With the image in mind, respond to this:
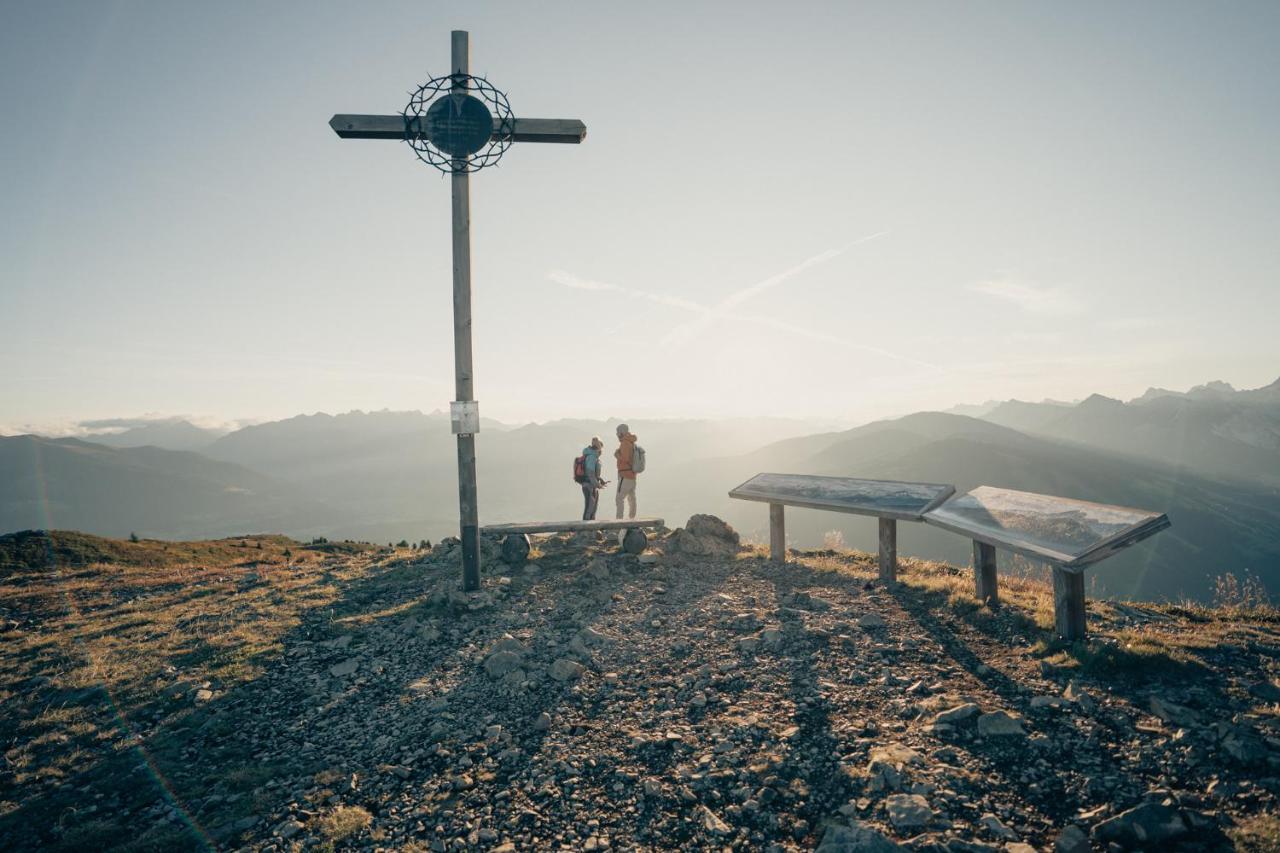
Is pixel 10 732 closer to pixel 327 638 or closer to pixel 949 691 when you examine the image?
pixel 327 638

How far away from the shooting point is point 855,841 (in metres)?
3.65

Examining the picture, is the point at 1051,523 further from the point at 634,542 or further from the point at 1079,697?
the point at 634,542

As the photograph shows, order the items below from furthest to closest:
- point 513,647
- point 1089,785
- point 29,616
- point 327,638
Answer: point 29,616 → point 327,638 → point 513,647 → point 1089,785

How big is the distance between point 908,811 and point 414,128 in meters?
11.1

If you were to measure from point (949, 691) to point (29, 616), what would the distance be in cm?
1378

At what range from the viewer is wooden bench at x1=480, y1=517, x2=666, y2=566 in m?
11.2

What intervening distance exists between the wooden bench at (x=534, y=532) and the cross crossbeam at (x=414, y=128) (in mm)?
7043

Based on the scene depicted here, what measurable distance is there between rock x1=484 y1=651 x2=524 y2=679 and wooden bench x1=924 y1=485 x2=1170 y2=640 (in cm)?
574

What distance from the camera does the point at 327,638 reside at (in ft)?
26.0

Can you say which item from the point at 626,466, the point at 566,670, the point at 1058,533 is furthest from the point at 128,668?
the point at 1058,533

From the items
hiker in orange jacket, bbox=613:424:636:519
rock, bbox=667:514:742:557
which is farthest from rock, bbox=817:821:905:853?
hiker in orange jacket, bbox=613:424:636:519

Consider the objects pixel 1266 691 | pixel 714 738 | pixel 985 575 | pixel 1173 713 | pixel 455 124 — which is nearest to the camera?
pixel 1173 713

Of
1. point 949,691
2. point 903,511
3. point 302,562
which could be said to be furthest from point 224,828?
point 302,562

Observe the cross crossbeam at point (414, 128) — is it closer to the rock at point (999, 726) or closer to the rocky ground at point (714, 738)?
the rocky ground at point (714, 738)
